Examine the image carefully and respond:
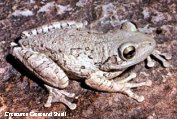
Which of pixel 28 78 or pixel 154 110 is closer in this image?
pixel 154 110

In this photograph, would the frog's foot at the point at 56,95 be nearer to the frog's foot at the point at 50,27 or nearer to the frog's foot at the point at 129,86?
the frog's foot at the point at 129,86

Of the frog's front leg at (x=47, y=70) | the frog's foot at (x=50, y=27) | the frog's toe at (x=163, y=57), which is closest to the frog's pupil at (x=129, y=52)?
the frog's toe at (x=163, y=57)

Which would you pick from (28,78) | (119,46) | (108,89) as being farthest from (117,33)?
(28,78)

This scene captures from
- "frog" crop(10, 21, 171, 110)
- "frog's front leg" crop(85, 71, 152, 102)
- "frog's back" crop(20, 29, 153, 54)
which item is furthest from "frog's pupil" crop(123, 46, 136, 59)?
"frog's front leg" crop(85, 71, 152, 102)

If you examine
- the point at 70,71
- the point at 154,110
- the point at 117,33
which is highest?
the point at 117,33

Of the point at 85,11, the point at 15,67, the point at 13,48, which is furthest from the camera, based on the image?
the point at 85,11

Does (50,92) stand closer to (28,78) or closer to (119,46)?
(28,78)
